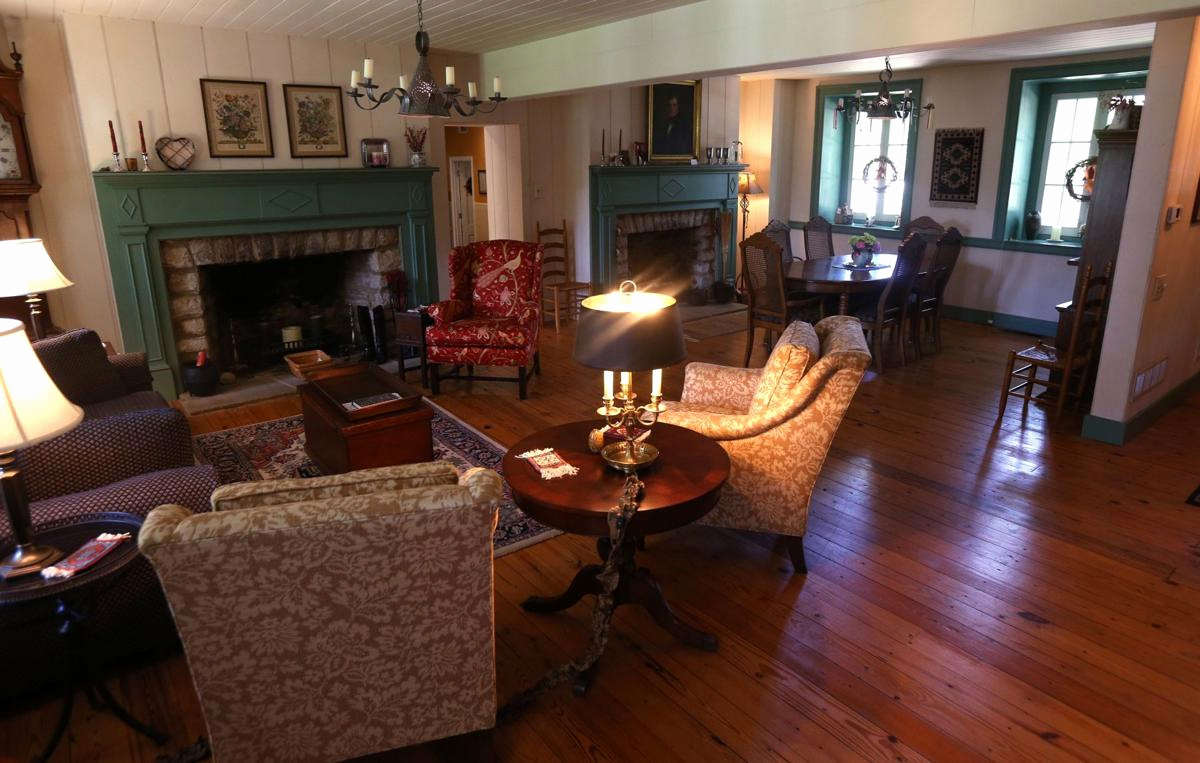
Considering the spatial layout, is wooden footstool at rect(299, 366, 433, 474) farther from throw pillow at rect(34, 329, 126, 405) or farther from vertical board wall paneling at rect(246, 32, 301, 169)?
A: vertical board wall paneling at rect(246, 32, 301, 169)

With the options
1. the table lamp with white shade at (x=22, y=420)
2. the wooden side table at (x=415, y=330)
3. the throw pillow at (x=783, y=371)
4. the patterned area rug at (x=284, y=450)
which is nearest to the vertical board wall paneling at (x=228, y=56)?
the wooden side table at (x=415, y=330)

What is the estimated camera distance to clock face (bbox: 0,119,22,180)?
4445 millimetres

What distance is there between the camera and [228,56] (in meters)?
5.16

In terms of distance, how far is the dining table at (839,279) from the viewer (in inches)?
218

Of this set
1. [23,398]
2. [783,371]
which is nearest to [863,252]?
[783,371]

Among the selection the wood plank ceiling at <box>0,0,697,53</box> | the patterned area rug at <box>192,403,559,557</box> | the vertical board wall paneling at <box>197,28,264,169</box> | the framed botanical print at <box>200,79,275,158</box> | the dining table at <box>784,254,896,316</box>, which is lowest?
the patterned area rug at <box>192,403,559,557</box>

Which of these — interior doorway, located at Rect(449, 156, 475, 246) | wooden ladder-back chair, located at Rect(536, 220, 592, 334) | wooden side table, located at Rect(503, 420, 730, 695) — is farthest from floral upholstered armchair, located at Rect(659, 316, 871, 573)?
interior doorway, located at Rect(449, 156, 475, 246)

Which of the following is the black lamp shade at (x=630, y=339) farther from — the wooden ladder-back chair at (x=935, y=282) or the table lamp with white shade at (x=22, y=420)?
the wooden ladder-back chair at (x=935, y=282)

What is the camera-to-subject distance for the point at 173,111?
197 inches

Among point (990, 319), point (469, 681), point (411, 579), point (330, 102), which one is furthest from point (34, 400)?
point (990, 319)

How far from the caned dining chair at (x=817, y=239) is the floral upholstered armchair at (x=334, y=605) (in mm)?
6334

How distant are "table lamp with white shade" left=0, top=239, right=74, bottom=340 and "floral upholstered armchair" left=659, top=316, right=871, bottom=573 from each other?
317 centimetres

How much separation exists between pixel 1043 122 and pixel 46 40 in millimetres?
7874

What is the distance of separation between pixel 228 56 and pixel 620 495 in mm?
4676
